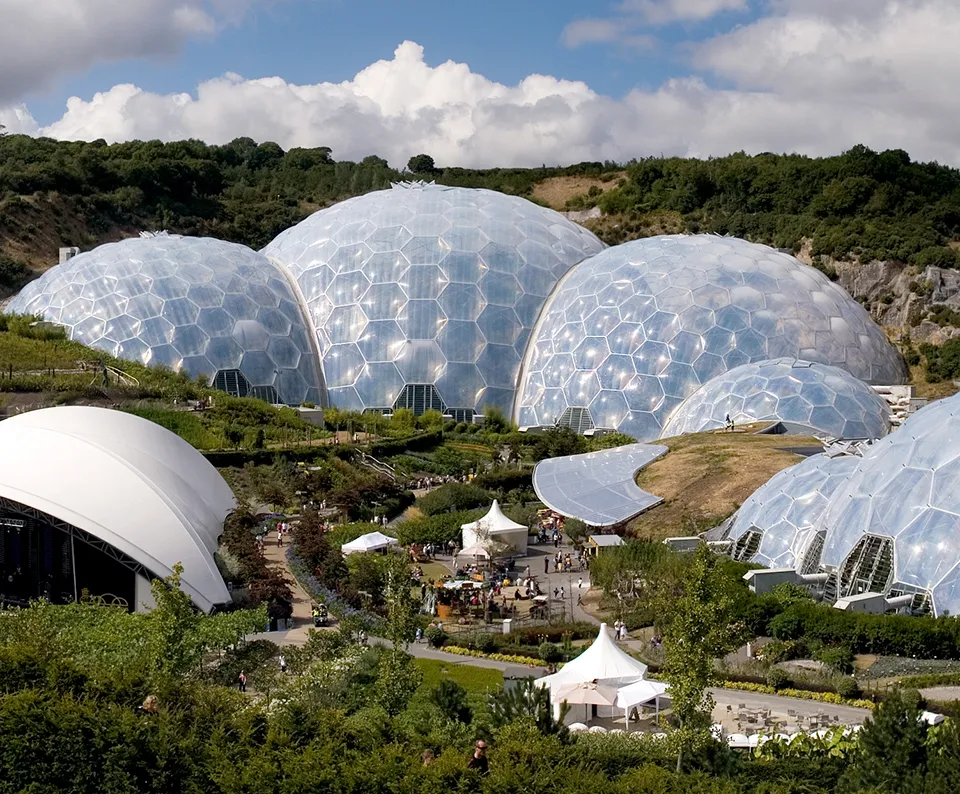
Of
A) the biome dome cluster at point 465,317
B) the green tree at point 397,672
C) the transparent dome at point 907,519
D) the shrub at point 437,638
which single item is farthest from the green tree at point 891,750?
the biome dome cluster at point 465,317

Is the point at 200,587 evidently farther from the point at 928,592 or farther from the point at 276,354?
the point at 276,354

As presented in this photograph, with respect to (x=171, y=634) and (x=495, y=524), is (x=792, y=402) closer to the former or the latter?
(x=495, y=524)

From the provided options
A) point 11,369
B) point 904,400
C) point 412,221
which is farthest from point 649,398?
point 11,369

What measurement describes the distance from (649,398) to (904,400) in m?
10.9

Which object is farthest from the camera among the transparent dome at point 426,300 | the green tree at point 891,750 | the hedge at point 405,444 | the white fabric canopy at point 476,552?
the transparent dome at point 426,300

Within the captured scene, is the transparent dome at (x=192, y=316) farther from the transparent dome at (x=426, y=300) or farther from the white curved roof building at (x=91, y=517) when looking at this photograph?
the white curved roof building at (x=91, y=517)

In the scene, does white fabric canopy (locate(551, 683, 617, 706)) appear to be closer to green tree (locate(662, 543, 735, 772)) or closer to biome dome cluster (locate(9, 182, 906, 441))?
green tree (locate(662, 543, 735, 772))

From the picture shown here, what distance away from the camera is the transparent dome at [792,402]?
44.6 m

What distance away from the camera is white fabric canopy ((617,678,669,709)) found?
65.0 ft

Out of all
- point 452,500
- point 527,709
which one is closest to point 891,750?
point 527,709

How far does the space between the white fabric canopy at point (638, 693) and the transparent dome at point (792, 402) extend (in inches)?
1009

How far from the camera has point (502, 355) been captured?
53969 millimetres

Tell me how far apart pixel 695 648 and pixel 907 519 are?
12391 mm

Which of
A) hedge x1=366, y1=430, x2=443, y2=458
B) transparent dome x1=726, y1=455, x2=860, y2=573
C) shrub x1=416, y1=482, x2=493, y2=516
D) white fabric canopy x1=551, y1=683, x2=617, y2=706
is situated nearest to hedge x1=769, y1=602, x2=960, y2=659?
transparent dome x1=726, y1=455, x2=860, y2=573
